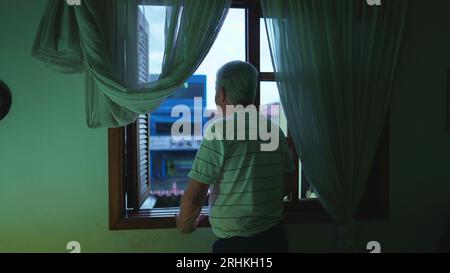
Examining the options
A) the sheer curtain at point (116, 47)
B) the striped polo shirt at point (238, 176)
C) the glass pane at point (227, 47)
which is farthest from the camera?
the glass pane at point (227, 47)

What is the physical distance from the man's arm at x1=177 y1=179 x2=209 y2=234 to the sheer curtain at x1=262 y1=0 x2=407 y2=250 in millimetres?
Result: 626

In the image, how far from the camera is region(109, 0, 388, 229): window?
141 cm

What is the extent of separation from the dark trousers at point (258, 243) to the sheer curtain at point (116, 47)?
0.65m

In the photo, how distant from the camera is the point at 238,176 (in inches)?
39.6

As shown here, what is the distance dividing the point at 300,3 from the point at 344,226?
1092mm

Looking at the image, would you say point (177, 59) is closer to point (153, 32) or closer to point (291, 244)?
point (153, 32)

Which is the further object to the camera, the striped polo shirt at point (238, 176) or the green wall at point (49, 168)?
the green wall at point (49, 168)

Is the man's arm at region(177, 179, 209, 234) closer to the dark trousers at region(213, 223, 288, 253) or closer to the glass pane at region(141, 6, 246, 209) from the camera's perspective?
the dark trousers at region(213, 223, 288, 253)

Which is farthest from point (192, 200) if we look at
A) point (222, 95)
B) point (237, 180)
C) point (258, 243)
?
point (222, 95)

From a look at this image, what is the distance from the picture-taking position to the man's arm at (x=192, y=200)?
3.31ft

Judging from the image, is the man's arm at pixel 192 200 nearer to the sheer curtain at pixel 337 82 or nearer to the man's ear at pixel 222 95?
the man's ear at pixel 222 95

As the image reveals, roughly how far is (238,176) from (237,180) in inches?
0.5

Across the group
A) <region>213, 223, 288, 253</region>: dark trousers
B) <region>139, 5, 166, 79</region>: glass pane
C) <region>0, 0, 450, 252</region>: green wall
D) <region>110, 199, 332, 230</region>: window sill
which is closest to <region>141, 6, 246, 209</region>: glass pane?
<region>139, 5, 166, 79</region>: glass pane

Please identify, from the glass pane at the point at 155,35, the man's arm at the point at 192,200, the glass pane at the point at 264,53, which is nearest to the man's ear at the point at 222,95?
the man's arm at the point at 192,200
